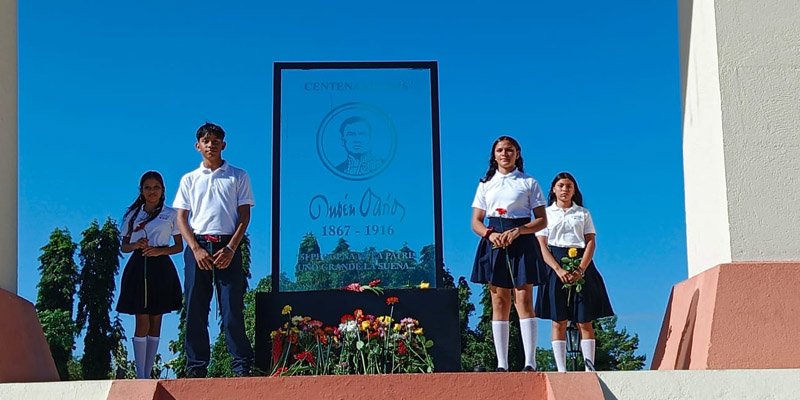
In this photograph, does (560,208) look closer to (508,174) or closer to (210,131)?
A: (508,174)

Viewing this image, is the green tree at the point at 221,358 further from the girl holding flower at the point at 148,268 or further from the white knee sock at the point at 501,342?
the white knee sock at the point at 501,342

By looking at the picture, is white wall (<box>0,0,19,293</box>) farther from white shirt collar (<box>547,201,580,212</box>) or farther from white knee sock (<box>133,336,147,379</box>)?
white shirt collar (<box>547,201,580,212</box>)

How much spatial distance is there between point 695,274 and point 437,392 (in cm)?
222

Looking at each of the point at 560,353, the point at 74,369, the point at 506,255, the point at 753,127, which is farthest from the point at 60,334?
the point at 753,127

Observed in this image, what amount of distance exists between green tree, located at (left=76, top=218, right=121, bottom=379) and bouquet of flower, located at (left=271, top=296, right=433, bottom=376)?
8.46 m

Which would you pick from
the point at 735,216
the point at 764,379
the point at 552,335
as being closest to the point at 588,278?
the point at 552,335

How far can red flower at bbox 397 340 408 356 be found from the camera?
725cm

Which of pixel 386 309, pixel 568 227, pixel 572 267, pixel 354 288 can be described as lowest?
pixel 386 309

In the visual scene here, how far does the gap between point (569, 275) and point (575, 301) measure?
0.19 meters

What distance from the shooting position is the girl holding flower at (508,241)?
672 centimetres

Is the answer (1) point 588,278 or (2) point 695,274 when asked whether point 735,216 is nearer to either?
(2) point 695,274

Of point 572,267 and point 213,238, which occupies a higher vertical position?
point 213,238

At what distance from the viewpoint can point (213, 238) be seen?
22.0 feet

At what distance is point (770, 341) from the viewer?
576cm
